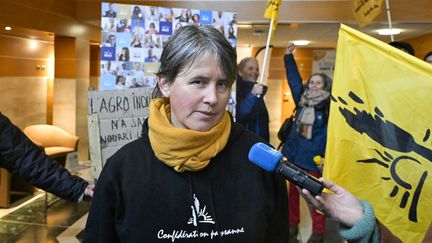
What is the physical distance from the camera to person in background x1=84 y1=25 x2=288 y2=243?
103 cm

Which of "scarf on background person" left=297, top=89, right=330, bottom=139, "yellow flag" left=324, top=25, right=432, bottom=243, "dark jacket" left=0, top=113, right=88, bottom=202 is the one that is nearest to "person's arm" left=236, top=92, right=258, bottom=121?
"scarf on background person" left=297, top=89, right=330, bottom=139

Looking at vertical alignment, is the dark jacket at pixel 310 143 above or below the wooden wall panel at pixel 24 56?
below

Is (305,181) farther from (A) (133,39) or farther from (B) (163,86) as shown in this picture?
(A) (133,39)

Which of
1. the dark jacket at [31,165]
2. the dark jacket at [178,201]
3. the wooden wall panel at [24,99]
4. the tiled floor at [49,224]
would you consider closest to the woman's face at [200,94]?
the dark jacket at [178,201]

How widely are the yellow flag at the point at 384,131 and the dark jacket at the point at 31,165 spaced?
125cm

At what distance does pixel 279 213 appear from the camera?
3.96ft

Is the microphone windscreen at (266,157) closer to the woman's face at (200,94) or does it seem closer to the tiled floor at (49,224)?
the woman's face at (200,94)

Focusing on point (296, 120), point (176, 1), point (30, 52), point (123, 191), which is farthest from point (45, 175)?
point (30, 52)

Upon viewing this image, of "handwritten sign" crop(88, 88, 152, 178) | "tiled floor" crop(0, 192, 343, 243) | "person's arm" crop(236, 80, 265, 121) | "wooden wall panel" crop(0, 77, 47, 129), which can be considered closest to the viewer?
"handwritten sign" crop(88, 88, 152, 178)

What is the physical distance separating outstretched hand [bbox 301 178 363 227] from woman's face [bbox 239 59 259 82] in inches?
120

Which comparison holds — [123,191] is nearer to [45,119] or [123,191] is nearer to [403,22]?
[403,22]

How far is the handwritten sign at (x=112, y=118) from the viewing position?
2.33 meters

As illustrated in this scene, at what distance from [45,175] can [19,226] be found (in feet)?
8.44

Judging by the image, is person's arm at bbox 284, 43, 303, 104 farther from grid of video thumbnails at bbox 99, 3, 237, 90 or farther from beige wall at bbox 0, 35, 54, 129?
beige wall at bbox 0, 35, 54, 129
